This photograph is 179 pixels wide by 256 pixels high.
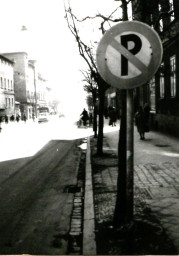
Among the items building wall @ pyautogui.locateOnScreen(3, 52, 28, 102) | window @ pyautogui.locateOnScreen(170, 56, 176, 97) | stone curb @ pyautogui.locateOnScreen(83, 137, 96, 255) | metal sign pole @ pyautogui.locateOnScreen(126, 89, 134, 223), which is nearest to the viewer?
stone curb @ pyautogui.locateOnScreen(83, 137, 96, 255)

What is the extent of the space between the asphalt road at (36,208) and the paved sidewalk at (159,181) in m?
1.00

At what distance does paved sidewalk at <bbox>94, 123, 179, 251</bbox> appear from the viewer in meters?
5.31

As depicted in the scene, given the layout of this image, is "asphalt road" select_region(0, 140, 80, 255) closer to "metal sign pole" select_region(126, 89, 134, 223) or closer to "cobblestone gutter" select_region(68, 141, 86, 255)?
"cobblestone gutter" select_region(68, 141, 86, 255)

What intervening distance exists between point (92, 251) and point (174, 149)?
9.86m

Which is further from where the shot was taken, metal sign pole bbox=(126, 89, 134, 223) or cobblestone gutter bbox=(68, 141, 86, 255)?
cobblestone gutter bbox=(68, 141, 86, 255)

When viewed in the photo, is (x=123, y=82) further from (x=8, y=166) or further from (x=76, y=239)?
(x=8, y=166)

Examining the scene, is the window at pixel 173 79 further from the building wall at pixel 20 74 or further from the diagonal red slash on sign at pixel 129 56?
the building wall at pixel 20 74

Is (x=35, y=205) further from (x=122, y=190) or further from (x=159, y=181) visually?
(x=159, y=181)

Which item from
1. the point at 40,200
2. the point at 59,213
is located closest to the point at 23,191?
the point at 40,200

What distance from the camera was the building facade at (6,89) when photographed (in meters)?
64.4

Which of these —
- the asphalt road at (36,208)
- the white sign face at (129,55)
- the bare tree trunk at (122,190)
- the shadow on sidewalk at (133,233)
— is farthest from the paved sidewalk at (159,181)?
the white sign face at (129,55)

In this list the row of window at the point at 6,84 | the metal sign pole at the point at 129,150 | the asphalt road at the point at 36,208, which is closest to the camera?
the metal sign pole at the point at 129,150

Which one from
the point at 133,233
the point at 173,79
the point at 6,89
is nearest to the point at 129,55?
the point at 133,233

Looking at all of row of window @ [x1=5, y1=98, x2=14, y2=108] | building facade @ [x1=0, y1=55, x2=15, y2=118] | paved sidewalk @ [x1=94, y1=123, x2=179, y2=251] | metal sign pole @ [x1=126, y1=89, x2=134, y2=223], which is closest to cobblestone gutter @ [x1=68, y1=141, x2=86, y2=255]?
paved sidewalk @ [x1=94, y1=123, x2=179, y2=251]
